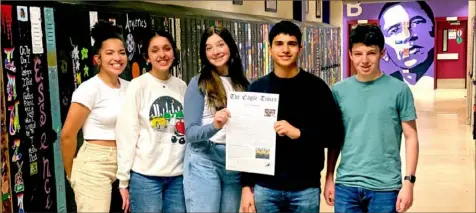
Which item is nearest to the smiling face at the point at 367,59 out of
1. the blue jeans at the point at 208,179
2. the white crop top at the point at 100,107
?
the blue jeans at the point at 208,179

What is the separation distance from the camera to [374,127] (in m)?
2.12

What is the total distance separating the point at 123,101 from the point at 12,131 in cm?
87

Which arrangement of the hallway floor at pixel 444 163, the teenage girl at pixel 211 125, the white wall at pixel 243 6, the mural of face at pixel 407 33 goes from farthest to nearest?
1. the mural of face at pixel 407 33
2. the white wall at pixel 243 6
3. the hallway floor at pixel 444 163
4. the teenage girl at pixel 211 125

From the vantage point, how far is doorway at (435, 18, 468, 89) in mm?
12125

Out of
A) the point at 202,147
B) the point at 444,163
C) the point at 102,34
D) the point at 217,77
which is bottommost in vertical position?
the point at 444,163

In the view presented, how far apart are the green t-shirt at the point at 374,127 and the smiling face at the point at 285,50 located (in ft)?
0.76

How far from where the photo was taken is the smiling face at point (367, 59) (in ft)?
7.04

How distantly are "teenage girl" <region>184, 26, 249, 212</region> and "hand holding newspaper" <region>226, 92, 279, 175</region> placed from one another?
6 cm

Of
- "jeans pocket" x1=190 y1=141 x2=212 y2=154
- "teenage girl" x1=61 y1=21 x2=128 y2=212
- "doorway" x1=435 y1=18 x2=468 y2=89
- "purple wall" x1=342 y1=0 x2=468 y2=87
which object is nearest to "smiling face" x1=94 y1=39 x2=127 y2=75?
"teenage girl" x1=61 y1=21 x2=128 y2=212

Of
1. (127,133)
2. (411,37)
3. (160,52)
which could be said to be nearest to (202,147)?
(127,133)

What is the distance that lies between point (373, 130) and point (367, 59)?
29 cm

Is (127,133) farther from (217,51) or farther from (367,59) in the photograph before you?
(367,59)

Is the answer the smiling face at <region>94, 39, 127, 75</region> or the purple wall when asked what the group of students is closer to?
the smiling face at <region>94, 39, 127, 75</region>

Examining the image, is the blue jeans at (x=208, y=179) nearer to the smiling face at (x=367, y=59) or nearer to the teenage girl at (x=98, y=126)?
the teenage girl at (x=98, y=126)
